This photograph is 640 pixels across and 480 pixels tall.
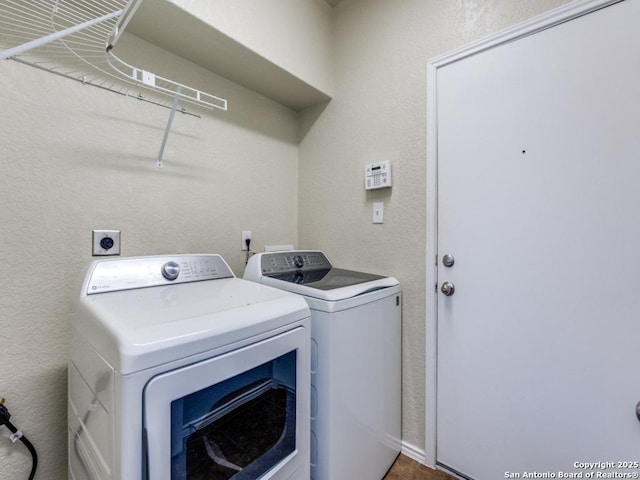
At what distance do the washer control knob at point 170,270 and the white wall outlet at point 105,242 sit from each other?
11.7 inches

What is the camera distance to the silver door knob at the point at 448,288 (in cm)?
145

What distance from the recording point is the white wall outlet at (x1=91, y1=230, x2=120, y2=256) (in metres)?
1.24

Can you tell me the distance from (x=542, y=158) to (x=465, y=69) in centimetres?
59

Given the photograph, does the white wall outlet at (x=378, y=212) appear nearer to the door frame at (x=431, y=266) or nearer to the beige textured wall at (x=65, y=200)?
the door frame at (x=431, y=266)

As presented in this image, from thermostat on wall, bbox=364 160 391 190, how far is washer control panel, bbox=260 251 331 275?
56cm

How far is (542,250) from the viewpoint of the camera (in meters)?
1.22

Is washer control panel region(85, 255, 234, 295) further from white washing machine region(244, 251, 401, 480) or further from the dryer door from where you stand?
the dryer door

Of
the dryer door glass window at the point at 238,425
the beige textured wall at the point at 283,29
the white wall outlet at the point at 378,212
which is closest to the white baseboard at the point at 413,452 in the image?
the dryer door glass window at the point at 238,425

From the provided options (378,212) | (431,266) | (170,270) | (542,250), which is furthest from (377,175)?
(170,270)

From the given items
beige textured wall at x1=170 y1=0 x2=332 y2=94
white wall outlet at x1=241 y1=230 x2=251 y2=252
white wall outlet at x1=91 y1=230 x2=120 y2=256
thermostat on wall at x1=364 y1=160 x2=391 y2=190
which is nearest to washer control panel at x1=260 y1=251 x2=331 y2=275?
white wall outlet at x1=241 y1=230 x2=251 y2=252

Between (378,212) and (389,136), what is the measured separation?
46 centimetres

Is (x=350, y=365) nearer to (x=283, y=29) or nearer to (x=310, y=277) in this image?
(x=310, y=277)

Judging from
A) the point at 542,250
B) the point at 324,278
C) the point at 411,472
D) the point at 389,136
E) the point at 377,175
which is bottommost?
the point at 411,472

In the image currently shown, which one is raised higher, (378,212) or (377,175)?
(377,175)
